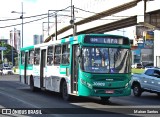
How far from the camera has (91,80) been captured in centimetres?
1602

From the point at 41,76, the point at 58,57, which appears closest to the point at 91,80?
the point at 58,57

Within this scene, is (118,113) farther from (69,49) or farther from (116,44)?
(69,49)

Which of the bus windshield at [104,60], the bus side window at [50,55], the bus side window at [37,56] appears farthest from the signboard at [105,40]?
the bus side window at [37,56]

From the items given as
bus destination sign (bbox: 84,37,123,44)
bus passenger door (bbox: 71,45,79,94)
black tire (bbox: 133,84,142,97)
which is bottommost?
black tire (bbox: 133,84,142,97)

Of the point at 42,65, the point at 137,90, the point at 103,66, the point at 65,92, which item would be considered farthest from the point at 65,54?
the point at 137,90

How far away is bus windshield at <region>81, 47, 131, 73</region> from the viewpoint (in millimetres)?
16141

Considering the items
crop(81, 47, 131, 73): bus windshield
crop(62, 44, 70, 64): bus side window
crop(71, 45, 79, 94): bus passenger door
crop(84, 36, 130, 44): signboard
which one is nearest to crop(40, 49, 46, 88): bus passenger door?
crop(62, 44, 70, 64): bus side window

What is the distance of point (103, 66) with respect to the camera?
16.2 m

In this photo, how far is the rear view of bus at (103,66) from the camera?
52.7ft

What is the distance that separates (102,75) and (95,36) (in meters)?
1.70

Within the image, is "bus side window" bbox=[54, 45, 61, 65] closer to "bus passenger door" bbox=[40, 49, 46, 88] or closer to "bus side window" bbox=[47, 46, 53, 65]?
"bus side window" bbox=[47, 46, 53, 65]

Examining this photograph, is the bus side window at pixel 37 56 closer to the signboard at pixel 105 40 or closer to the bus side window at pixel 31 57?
the bus side window at pixel 31 57

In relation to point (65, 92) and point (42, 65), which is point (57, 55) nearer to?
point (65, 92)

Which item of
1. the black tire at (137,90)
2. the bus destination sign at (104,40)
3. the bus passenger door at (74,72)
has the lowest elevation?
the black tire at (137,90)
